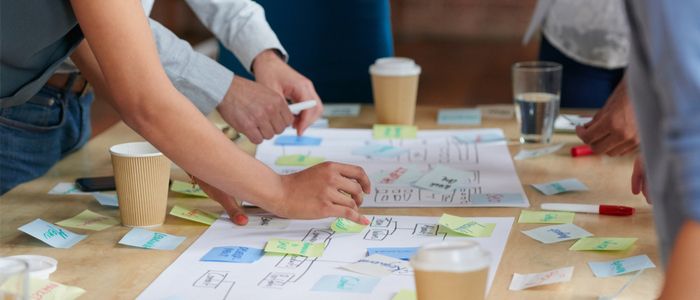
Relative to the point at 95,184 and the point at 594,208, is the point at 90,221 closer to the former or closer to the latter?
the point at 95,184

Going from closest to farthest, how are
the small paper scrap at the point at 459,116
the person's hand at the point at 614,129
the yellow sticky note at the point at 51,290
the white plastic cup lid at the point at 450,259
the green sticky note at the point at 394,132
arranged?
the white plastic cup lid at the point at 450,259, the yellow sticky note at the point at 51,290, the person's hand at the point at 614,129, the green sticky note at the point at 394,132, the small paper scrap at the point at 459,116

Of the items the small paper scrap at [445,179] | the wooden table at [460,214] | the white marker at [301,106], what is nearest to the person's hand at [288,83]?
the white marker at [301,106]

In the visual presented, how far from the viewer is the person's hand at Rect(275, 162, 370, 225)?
1173mm

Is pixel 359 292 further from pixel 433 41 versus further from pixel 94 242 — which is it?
pixel 433 41

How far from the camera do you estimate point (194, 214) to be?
129cm

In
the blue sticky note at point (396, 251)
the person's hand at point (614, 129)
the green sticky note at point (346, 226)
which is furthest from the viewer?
the person's hand at point (614, 129)

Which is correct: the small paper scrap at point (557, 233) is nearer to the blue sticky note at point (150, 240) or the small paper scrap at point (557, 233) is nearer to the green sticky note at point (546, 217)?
the green sticky note at point (546, 217)

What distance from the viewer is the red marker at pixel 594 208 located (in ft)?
4.20

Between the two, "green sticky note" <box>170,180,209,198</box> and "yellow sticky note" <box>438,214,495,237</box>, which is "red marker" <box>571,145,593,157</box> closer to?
"yellow sticky note" <box>438,214,495,237</box>

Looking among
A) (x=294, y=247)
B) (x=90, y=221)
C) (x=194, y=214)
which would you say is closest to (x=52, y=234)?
(x=90, y=221)

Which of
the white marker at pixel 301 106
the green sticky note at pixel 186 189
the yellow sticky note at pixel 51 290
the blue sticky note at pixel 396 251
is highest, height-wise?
the yellow sticky note at pixel 51 290

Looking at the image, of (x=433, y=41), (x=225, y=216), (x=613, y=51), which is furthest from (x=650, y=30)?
(x=433, y=41)

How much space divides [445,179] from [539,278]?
435 millimetres

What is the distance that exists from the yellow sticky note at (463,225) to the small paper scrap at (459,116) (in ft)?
2.11
